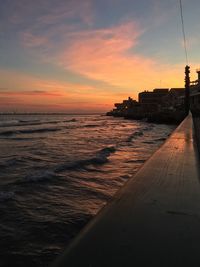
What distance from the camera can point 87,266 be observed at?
1317 mm

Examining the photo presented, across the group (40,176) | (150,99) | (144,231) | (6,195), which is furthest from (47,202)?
(150,99)

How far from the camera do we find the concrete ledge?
1.42 meters

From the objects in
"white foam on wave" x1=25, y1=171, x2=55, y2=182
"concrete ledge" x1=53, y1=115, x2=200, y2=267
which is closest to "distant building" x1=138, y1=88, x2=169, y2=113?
"white foam on wave" x1=25, y1=171, x2=55, y2=182

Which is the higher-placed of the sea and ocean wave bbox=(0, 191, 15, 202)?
ocean wave bbox=(0, 191, 15, 202)

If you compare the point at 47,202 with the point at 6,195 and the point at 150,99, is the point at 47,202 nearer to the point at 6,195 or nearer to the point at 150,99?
the point at 6,195

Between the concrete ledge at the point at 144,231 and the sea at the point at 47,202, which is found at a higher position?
the concrete ledge at the point at 144,231

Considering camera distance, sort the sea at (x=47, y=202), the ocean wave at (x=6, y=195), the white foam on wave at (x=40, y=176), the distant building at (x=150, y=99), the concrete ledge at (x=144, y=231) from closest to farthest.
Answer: the concrete ledge at (x=144, y=231) → the sea at (x=47, y=202) → the ocean wave at (x=6, y=195) → the white foam on wave at (x=40, y=176) → the distant building at (x=150, y=99)

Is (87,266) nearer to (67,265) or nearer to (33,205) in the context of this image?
(67,265)

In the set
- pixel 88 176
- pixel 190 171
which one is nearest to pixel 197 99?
pixel 88 176

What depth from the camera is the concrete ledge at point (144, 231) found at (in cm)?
142

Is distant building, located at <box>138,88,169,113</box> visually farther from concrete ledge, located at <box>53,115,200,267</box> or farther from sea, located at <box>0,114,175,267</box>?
concrete ledge, located at <box>53,115,200,267</box>

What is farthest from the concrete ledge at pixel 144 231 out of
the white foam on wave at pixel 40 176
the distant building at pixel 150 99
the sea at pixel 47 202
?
the distant building at pixel 150 99

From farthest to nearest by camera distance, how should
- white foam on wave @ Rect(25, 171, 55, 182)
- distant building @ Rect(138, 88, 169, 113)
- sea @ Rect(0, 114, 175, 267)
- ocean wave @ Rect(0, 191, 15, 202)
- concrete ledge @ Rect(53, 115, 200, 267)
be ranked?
distant building @ Rect(138, 88, 169, 113) < white foam on wave @ Rect(25, 171, 55, 182) < ocean wave @ Rect(0, 191, 15, 202) < sea @ Rect(0, 114, 175, 267) < concrete ledge @ Rect(53, 115, 200, 267)

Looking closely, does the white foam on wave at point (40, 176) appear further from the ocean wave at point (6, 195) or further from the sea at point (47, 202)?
the ocean wave at point (6, 195)
